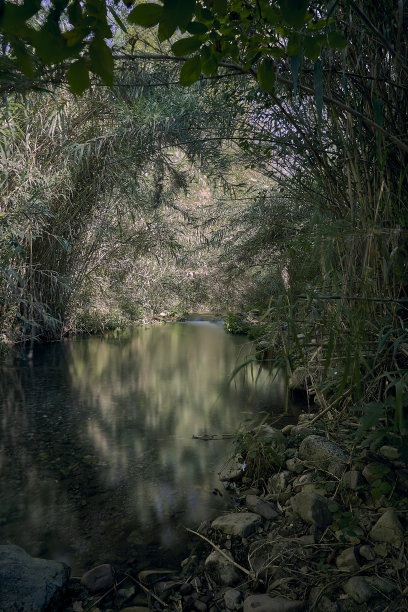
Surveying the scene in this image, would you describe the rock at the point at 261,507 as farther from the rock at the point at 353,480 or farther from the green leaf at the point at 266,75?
the green leaf at the point at 266,75

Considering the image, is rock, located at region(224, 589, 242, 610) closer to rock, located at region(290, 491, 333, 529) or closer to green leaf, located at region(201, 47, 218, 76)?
rock, located at region(290, 491, 333, 529)

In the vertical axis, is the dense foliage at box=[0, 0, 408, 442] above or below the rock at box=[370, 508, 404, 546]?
above

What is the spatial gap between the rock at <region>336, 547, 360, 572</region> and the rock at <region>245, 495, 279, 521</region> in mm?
450

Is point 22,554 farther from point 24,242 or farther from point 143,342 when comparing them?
point 143,342

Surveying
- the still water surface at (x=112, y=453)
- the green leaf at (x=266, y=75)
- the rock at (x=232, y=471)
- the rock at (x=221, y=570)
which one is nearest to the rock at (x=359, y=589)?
the rock at (x=221, y=570)

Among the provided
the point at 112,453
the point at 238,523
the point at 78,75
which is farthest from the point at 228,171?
the point at 78,75

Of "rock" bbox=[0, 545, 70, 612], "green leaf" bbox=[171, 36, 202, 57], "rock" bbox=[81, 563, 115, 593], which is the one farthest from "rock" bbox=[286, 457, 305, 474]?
"green leaf" bbox=[171, 36, 202, 57]

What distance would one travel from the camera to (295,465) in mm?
2127

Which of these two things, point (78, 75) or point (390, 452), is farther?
point (390, 452)

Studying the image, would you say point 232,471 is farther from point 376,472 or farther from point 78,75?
point 78,75

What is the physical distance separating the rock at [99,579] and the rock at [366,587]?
2.72 ft

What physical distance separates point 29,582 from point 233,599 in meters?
0.68

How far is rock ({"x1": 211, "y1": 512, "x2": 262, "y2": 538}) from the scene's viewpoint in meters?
1.79

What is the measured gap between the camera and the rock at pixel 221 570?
154cm
